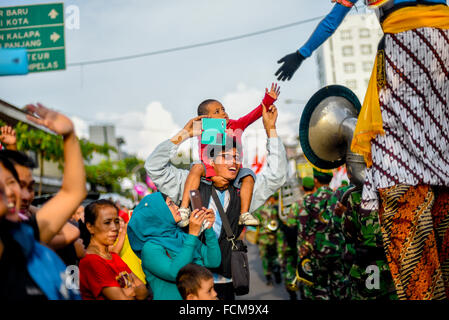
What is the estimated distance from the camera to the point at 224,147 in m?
3.63

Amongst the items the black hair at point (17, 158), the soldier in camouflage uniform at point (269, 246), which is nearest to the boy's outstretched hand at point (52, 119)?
the black hair at point (17, 158)

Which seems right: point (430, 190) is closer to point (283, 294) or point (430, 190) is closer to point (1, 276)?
point (1, 276)

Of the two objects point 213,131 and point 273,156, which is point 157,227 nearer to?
point 213,131

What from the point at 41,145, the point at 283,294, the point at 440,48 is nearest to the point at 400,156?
the point at 440,48

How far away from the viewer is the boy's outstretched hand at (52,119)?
2.27m

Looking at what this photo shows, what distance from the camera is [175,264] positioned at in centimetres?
328

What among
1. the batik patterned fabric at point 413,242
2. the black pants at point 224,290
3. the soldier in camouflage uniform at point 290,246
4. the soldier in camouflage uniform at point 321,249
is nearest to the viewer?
the batik patterned fabric at point 413,242

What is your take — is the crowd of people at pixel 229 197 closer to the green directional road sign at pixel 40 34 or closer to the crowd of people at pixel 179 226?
the crowd of people at pixel 179 226

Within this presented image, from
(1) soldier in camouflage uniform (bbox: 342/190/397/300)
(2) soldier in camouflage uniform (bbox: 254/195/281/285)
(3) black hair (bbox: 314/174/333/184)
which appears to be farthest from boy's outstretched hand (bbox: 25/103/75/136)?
(2) soldier in camouflage uniform (bbox: 254/195/281/285)

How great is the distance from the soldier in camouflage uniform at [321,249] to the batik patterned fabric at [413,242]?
3.55 meters

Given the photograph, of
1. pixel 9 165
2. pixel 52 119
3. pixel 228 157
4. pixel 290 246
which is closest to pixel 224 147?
pixel 228 157

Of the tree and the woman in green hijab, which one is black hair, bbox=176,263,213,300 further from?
the tree

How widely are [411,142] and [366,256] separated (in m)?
1.74
